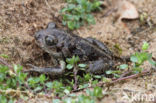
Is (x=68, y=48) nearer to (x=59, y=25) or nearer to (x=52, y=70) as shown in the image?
(x=52, y=70)

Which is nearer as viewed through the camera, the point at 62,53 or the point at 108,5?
the point at 62,53

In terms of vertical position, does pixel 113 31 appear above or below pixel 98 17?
below

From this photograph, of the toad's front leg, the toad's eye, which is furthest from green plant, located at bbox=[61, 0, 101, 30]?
the toad's front leg

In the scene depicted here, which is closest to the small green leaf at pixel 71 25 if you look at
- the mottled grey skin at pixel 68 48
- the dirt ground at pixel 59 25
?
the dirt ground at pixel 59 25

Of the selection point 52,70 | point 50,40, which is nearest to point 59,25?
point 50,40

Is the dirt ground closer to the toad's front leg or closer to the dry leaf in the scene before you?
the dry leaf

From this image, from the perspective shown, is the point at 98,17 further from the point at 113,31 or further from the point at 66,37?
the point at 66,37

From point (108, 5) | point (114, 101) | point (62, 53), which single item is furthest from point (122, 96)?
point (108, 5)
